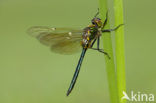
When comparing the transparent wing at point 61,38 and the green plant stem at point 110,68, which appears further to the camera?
the transparent wing at point 61,38

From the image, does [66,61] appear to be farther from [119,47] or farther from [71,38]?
[119,47]

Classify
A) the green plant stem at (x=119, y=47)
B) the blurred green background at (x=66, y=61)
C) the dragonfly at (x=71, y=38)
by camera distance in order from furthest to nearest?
the blurred green background at (x=66, y=61) → the dragonfly at (x=71, y=38) → the green plant stem at (x=119, y=47)

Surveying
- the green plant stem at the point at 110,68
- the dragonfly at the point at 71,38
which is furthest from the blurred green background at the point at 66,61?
the green plant stem at the point at 110,68

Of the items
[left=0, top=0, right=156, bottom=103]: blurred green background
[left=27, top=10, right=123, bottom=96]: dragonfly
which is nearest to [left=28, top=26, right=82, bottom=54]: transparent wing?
[left=27, top=10, right=123, bottom=96]: dragonfly

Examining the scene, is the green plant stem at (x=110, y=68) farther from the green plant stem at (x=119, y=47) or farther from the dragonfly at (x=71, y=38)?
the dragonfly at (x=71, y=38)

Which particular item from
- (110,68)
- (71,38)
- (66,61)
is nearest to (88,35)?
(71,38)

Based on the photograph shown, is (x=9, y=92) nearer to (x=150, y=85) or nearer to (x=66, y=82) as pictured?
(x=66, y=82)

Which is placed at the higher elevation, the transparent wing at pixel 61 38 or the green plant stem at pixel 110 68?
the transparent wing at pixel 61 38
